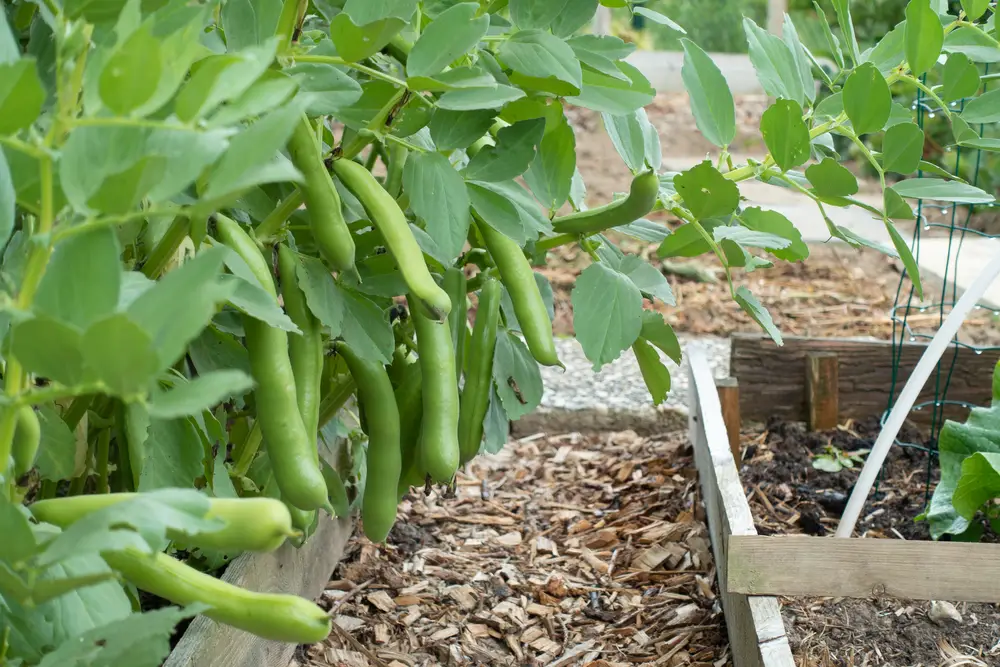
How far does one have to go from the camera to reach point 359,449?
72.0 inches

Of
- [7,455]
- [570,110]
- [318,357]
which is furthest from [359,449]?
[570,110]

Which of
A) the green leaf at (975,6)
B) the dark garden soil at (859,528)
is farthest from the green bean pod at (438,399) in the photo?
the green leaf at (975,6)

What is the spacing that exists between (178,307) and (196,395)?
0.18ft

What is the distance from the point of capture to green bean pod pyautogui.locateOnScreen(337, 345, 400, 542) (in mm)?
1256

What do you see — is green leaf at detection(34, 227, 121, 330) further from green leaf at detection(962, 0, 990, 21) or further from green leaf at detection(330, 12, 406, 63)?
green leaf at detection(962, 0, 990, 21)

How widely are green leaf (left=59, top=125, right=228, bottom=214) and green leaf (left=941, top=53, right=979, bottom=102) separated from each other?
1055 mm

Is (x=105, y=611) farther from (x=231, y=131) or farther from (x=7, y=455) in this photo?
(x=231, y=131)

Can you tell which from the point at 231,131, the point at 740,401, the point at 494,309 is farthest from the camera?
the point at 740,401

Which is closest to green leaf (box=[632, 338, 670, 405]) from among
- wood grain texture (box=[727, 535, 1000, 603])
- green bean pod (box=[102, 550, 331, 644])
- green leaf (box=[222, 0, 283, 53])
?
wood grain texture (box=[727, 535, 1000, 603])

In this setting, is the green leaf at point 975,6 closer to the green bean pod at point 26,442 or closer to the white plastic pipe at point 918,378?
the white plastic pipe at point 918,378

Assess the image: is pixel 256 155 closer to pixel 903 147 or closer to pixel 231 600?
pixel 231 600

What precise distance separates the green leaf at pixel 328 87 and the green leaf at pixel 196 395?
435 millimetres

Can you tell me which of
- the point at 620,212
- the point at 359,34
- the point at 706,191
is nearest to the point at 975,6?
the point at 706,191

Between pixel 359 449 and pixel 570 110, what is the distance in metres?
6.68
